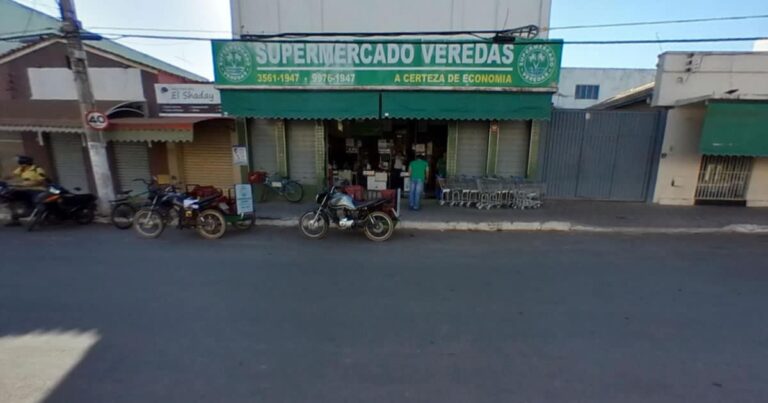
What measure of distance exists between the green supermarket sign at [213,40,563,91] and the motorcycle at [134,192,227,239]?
387 centimetres

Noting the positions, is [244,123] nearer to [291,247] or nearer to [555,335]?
[291,247]

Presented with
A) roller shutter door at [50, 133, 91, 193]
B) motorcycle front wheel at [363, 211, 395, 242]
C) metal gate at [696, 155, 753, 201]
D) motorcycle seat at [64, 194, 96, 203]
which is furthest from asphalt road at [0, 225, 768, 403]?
roller shutter door at [50, 133, 91, 193]

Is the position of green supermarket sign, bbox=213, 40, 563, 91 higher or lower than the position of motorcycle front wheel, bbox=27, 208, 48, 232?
higher

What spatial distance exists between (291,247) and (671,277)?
19.5 feet

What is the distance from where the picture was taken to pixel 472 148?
393 inches

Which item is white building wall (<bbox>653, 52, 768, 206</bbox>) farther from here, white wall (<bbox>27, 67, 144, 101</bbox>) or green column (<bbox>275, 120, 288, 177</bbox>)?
white wall (<bbox>27, 67, 144, 101</bbox>)

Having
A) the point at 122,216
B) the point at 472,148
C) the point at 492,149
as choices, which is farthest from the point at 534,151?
the point at 122,216

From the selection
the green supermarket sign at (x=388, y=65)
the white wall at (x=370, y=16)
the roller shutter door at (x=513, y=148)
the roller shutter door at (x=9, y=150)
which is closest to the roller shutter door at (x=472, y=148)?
the roller shutter door at (x=513, y=148)

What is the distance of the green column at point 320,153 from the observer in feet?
32.6

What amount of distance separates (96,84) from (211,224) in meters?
8.09

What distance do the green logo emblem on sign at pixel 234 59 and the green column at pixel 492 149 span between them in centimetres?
697

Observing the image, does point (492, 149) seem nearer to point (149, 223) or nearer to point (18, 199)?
point (149, 223)

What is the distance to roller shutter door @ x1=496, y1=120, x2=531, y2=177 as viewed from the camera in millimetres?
9695

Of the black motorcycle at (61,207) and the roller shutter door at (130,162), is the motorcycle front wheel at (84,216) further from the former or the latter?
the roller shutter door at (130,162)
